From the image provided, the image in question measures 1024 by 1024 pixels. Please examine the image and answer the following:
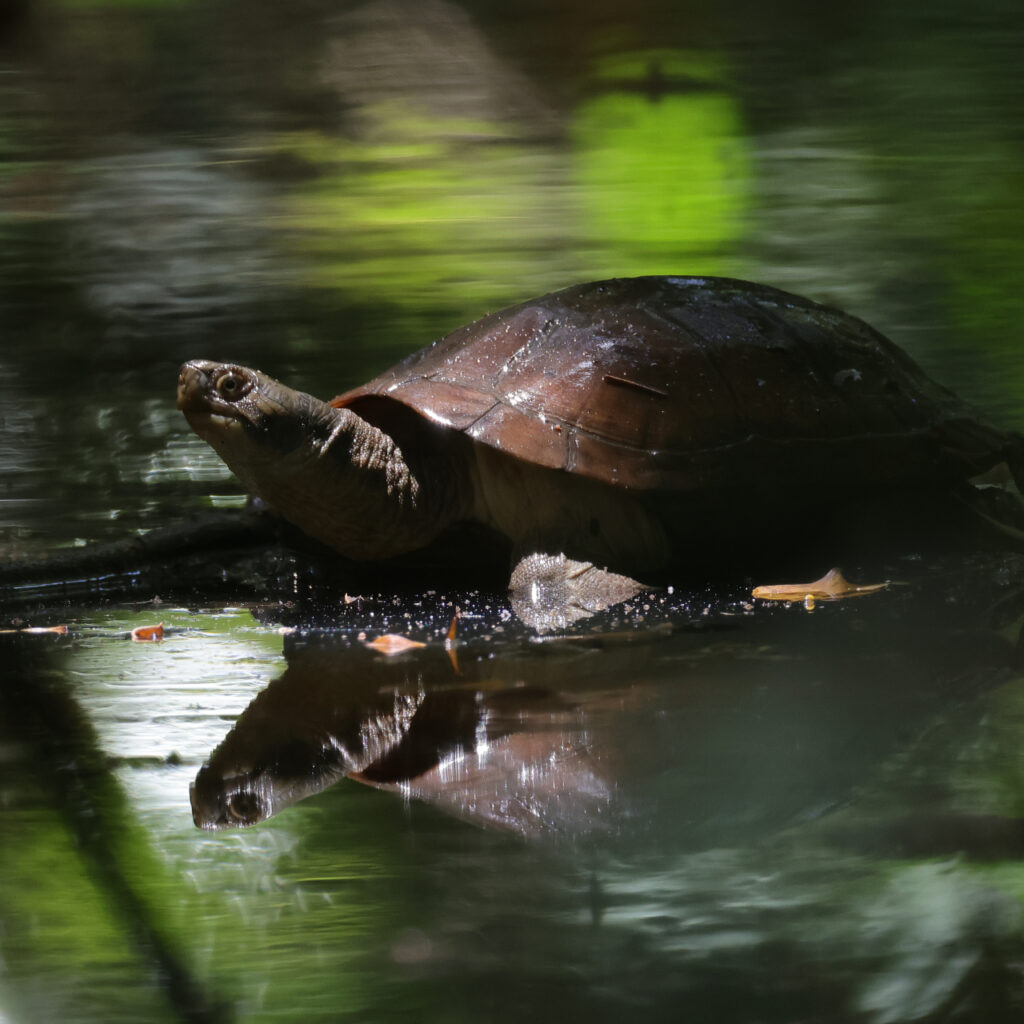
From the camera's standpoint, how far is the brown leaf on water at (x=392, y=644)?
2.30 meters

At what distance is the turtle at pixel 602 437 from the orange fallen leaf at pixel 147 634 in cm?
63

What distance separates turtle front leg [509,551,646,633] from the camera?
2840mm

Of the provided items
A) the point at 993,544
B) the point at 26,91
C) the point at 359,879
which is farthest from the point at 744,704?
the point at 26,91

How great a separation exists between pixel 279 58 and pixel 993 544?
6.36 metres

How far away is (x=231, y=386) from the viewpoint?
295 centimetres

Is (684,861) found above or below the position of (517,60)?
below

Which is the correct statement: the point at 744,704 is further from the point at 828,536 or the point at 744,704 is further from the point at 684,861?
the point at 828,536

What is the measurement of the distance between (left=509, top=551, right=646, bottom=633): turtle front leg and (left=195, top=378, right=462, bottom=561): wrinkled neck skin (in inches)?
15.1

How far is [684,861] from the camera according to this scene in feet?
3.59

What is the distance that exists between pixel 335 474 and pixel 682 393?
100cm

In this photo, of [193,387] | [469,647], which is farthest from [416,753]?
[193,387]

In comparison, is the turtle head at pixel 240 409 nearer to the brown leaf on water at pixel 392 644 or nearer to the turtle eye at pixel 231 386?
the turtle eye at pixel 231 386

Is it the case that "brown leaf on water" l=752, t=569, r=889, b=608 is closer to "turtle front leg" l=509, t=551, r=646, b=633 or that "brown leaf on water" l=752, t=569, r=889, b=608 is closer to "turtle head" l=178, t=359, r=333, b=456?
"turtle front leg" l=509, t=551, r=646, b=633

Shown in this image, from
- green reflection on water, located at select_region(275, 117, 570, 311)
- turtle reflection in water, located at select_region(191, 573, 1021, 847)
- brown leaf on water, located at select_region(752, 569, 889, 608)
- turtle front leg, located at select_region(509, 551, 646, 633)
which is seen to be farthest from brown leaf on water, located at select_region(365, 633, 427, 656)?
green reflection on water, located at select_region(275, 117, 570, 311)
